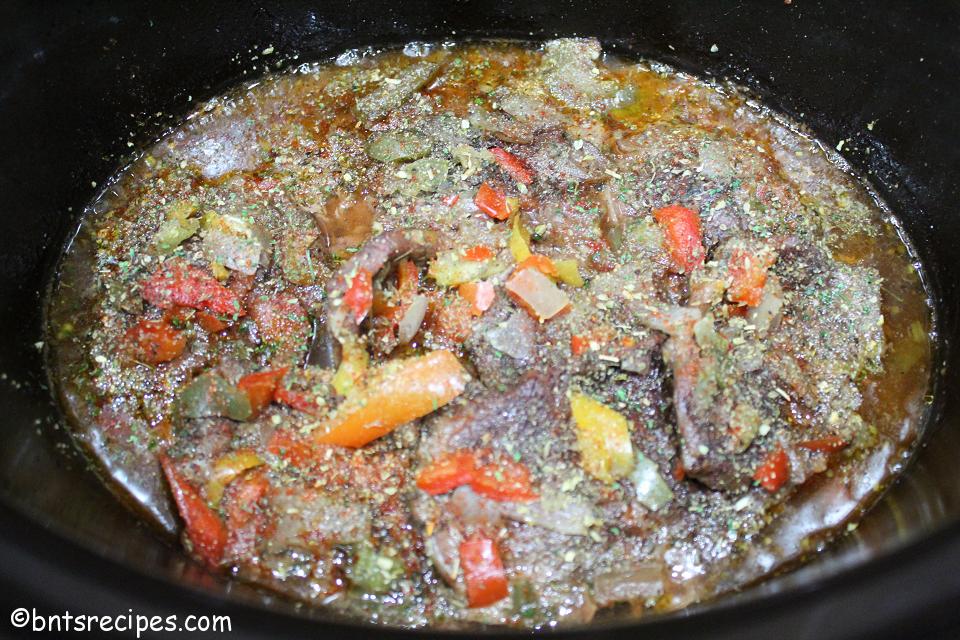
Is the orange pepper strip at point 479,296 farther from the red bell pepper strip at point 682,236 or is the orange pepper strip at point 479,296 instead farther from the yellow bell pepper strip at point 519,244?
the red bell pepper strip at point 682,236

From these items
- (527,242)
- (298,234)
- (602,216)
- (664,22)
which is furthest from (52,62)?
(664,22)

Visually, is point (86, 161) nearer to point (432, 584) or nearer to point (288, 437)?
point (288, 437)

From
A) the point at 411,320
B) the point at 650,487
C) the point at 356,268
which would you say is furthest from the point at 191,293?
the point at 650,487

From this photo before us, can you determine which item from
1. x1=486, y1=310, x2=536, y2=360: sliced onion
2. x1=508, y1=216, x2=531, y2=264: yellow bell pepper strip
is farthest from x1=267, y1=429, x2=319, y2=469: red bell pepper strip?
x1=508, y1=216, x2=531, y2=264: yellow bell pepper strip

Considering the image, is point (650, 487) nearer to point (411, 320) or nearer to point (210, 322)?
point (411, 320)

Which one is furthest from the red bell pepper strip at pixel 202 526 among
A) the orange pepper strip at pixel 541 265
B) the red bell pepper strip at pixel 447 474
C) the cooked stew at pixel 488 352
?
the orange pepper strip at pixel 541 265

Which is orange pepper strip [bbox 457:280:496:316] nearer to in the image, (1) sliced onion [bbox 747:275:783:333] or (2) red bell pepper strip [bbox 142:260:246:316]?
(2) red bell pepper strip [bbox 142:260:246:316]
